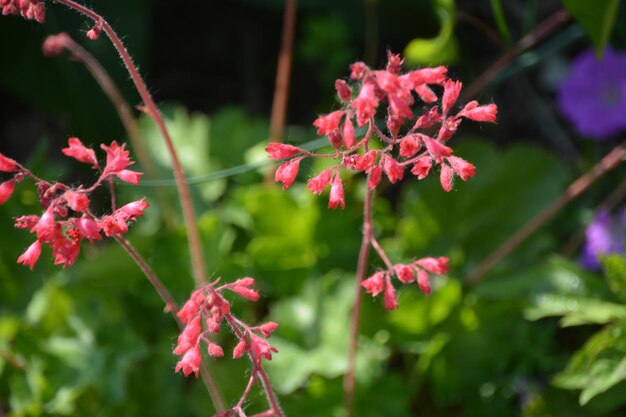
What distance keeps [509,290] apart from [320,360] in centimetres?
38

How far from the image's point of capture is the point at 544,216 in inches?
66.2

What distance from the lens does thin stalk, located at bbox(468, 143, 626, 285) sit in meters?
1.58

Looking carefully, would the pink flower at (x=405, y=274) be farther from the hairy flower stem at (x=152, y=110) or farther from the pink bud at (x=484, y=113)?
the hairy flower stem at (x=152, y=110)

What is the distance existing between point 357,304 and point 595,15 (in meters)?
0.74

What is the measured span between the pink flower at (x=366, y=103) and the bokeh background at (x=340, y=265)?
2.25 feet

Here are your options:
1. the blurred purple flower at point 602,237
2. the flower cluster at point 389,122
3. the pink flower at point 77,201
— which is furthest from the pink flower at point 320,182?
the blurred purple flower at point 602,237

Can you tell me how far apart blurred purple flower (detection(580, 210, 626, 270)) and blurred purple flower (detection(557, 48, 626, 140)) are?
13.6 inches

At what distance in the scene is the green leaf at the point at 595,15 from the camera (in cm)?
155

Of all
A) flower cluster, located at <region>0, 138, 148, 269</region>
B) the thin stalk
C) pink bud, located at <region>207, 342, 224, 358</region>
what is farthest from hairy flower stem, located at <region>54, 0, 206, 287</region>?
the thin stalk

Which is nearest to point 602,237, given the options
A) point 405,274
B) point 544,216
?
point 544,216

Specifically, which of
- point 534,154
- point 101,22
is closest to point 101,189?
point 534,154

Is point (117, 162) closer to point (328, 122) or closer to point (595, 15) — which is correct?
point (328, 122)

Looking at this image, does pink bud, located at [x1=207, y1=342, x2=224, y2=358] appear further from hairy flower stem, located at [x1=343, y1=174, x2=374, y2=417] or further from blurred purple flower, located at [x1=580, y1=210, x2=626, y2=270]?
blurred purple flower, located at [x1=580, y1=210, x2=626, y2=270]

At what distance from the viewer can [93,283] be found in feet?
5.93
